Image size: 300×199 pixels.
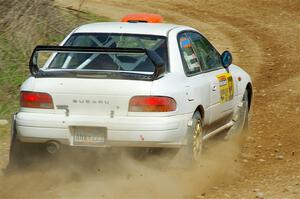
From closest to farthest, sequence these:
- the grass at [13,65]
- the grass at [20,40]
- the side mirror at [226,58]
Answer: the side mirror at [226,58] < the grass at [13,65] < the grass at [20,40]

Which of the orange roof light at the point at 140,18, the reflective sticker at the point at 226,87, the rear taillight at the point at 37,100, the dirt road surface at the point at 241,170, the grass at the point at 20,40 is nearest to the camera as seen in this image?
the dirt road surface at the point at 241,170

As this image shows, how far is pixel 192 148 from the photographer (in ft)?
27.7

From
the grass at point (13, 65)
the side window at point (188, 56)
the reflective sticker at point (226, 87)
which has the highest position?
the side window at point (188, 56)

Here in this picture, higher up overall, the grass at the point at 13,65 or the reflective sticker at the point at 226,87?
the reflective sticker at the point at 226,87

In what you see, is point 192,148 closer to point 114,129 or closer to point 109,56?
point 114,129

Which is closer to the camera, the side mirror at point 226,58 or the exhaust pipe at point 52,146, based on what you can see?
the exhaust pipe at point 52,146

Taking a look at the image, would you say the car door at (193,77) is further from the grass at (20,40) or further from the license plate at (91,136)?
the grass at (20,40)

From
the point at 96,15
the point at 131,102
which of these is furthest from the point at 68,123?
the point at 96,15

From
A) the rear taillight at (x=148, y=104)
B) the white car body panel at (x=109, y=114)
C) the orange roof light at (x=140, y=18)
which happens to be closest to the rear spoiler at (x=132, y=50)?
the white car body panel at (x=109, y=114)

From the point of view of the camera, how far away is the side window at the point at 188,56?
29.1 feet

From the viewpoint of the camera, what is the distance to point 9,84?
42.9 ft

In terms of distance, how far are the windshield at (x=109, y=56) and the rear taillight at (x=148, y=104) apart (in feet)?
1.45

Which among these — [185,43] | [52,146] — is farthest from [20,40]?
[52,146]

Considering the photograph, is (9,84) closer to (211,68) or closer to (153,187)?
(211,68)
